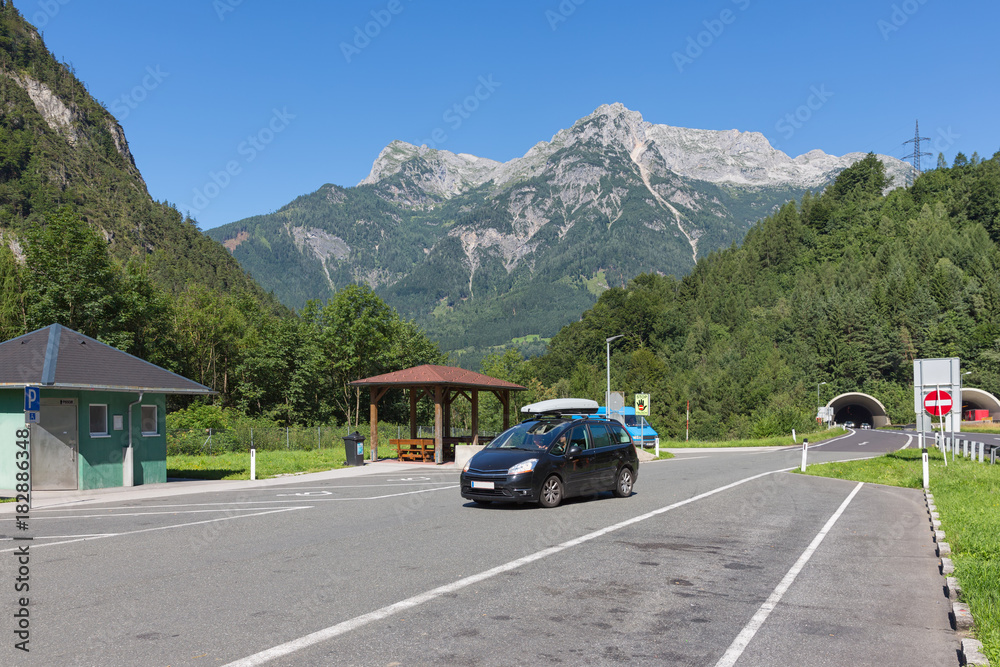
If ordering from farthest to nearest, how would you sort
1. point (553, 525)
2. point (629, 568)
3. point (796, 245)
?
point (796, 245) < point (553, 525) < point (629, 568)

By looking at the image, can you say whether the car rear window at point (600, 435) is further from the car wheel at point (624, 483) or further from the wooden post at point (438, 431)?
the wooden post at point (438, 431)

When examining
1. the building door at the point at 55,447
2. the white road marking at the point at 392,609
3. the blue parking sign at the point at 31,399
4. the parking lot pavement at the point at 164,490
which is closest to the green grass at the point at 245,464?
the parking lot pavement at the point at 164,490

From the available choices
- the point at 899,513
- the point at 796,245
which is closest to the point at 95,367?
the point at 899,513

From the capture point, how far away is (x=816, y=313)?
409ft

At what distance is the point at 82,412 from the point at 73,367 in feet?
3.89

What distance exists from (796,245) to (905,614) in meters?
168

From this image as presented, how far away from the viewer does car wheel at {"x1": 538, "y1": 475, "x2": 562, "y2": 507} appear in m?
13.4

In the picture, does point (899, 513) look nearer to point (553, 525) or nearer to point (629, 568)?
point (553, 525)

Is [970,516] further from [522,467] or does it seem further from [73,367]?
[73,367]

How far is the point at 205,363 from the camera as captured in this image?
64750 mm

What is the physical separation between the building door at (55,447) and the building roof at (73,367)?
29.1 inches

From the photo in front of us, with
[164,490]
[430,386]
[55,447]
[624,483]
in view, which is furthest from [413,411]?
[624,483]

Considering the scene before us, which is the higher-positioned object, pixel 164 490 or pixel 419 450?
pixel 164 490

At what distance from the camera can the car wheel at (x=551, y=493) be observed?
13391mm
